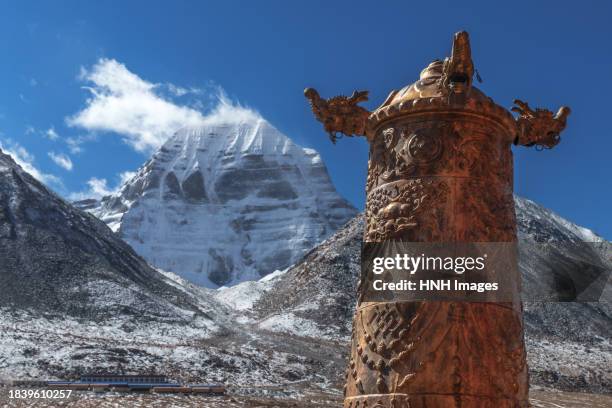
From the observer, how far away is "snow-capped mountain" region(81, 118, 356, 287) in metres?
156

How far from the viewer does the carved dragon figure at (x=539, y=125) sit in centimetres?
506

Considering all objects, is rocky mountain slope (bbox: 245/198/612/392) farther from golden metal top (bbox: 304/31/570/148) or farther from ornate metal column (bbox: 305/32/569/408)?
ornate metal column (bbox: 305/32/569/408)

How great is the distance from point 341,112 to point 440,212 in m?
0.87

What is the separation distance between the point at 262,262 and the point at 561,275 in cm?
15271

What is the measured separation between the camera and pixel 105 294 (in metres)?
60.8

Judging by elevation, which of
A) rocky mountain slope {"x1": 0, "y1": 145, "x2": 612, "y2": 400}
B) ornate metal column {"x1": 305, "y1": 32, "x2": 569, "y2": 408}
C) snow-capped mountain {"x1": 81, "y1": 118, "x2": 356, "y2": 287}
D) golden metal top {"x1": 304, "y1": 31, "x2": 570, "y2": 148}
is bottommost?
ornate metal column {"x1": 305, "y1": 32, "x2": 569, "y2": 408}

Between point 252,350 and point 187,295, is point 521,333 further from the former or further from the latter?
point 187,295

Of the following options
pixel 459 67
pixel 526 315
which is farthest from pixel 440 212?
pixel 526 315

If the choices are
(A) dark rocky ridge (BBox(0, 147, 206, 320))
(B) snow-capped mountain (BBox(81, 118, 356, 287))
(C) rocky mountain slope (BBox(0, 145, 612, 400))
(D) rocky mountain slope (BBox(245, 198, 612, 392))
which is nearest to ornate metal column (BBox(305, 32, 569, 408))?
(C) rocky mountain slope (BBox(0, 145, 612, 400))

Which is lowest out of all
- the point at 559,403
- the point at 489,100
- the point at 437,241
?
the point at 437,241

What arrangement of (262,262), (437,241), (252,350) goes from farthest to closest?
(262,262), (252,350), (437,241)

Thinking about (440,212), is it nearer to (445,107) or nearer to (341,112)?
(445,107)

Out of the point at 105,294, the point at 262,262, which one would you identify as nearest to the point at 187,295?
the point at 105,294

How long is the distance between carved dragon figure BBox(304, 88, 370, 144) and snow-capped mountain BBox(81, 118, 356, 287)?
14043cm
